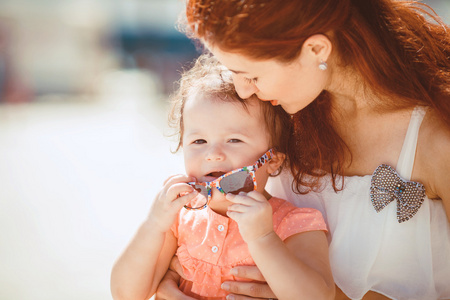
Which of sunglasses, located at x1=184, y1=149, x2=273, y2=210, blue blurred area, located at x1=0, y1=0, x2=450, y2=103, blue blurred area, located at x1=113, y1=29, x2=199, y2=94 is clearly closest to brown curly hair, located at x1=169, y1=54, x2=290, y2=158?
sunglasses, located at x1=184, y1=149, x2=273, y2=210

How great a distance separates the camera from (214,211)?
1986 mm

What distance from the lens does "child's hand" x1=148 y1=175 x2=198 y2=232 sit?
1.80m

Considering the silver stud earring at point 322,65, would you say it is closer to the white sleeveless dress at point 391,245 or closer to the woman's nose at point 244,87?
the woman's nose at point 244,87

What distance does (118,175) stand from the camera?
588cm

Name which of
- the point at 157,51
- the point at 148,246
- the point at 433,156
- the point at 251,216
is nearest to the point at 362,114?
the point at 433,156

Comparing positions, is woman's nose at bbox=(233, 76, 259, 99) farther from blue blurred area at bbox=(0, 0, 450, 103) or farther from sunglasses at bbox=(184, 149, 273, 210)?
blue blurred area at bbox=(0, 0, 450, 103)

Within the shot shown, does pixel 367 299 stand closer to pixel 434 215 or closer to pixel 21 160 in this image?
pixel 434 215

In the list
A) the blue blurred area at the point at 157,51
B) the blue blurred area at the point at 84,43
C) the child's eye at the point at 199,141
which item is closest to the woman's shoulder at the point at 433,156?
the child's eye at the point at 199,141

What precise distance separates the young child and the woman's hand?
5cm

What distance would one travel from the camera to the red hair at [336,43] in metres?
1.63

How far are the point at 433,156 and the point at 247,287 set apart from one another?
32.4 inches

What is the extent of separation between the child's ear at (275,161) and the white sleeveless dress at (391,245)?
0.28 metres

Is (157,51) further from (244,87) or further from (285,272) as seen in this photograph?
(285,272)

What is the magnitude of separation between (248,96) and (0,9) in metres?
Result: 15.8
